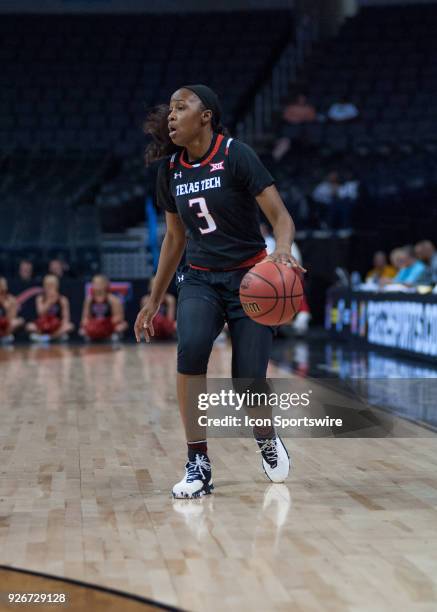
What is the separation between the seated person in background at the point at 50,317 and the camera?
51.5ft

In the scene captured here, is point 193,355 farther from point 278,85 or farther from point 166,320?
point 278,85

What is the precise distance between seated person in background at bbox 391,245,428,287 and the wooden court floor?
627 centimetres

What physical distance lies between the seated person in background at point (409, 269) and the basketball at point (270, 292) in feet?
27.2

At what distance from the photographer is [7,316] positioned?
51.4 feet

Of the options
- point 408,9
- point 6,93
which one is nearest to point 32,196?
point 6,93

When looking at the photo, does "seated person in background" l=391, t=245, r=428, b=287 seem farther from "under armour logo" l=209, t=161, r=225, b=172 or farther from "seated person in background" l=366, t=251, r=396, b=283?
"under armour logo" l=209, t=161, r=225, b=172

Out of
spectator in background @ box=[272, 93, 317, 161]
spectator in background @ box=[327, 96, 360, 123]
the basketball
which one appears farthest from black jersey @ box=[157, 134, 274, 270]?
spectator in background @ box=[327, 96, 360, 123]

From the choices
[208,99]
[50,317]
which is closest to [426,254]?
[50,317]

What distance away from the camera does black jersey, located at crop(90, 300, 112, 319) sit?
15.4 metres

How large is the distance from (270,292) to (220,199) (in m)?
0.55

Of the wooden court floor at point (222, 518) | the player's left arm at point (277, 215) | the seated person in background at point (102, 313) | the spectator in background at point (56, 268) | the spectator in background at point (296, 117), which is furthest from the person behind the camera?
the spectator in background at point (296, 117)

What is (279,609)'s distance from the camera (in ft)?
9.55
